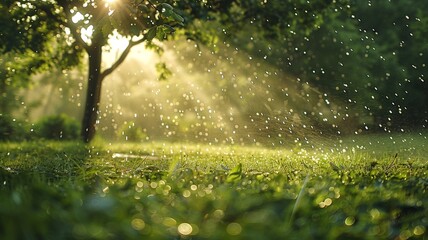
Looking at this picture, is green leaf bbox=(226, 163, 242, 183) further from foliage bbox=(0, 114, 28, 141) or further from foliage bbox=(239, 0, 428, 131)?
foliage bbox=(239, 0, 428, 131)

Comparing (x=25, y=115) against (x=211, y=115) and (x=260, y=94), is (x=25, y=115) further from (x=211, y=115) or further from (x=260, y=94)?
(x=260, y=94)

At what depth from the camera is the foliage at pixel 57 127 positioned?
20.8m

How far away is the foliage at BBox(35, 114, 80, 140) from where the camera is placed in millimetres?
20781

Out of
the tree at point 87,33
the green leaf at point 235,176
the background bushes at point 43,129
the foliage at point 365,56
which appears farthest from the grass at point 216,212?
the foliage at point 365,56

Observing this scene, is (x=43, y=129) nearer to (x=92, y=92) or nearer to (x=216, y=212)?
(x=92, y=92)

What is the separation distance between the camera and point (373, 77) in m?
28.2

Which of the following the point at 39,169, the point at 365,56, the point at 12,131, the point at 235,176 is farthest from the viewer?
the point at 365,56

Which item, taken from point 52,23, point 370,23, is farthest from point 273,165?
point 370,23

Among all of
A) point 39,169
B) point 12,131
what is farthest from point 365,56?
point 39,169

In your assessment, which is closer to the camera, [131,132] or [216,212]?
[216,212]

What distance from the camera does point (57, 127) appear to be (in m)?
21.3

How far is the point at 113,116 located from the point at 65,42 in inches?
147

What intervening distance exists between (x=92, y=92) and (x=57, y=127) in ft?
19.9

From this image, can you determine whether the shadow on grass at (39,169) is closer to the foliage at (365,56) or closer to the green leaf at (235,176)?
the green leaf at (235,176)
